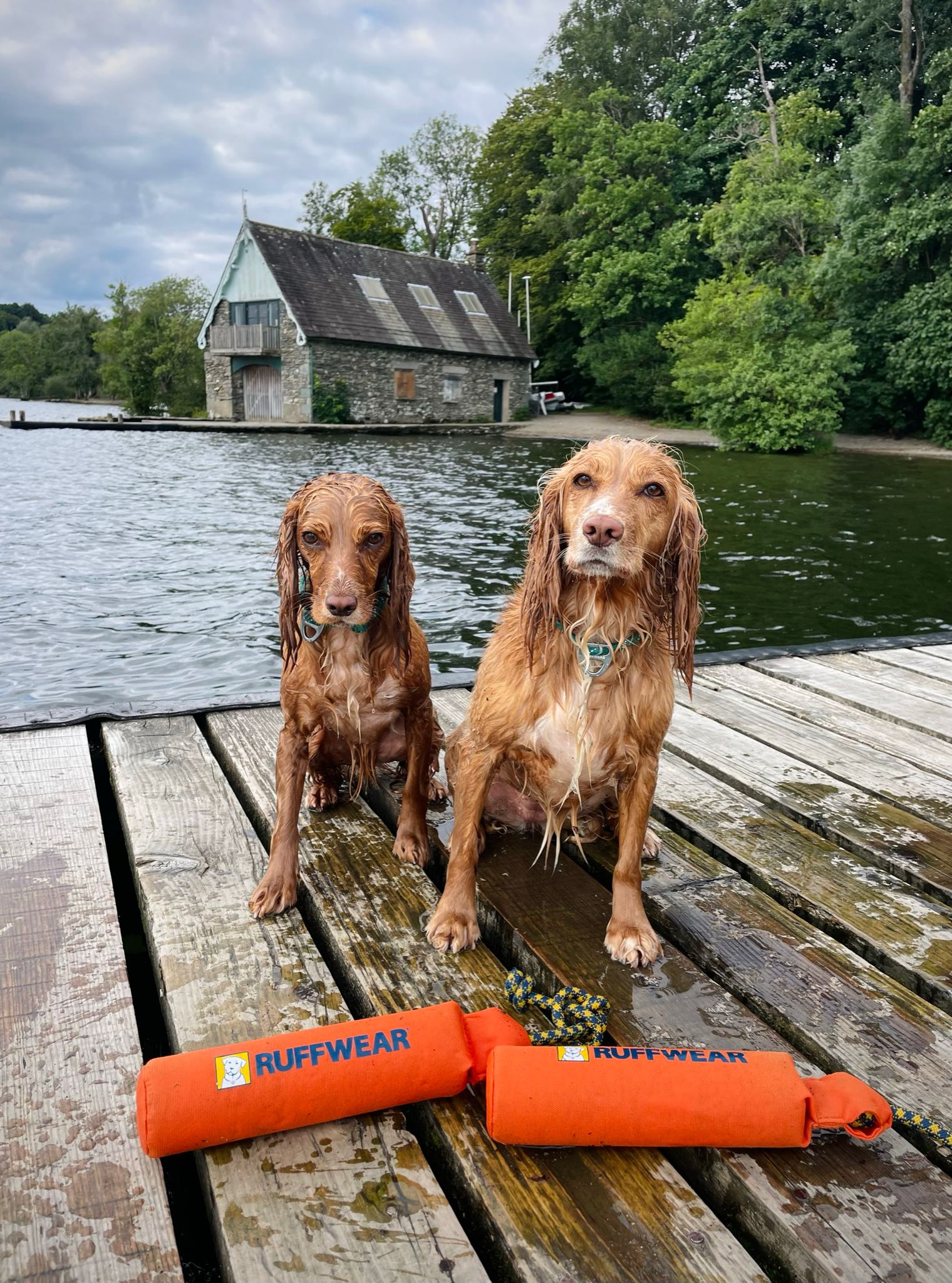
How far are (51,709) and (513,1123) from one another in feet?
11.1

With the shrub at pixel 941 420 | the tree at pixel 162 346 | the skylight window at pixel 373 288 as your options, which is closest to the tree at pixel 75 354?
the tree at pixel 162 346

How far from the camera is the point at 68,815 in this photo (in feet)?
11.1

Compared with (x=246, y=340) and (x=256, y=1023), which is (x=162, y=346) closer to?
(x=246, y=340)

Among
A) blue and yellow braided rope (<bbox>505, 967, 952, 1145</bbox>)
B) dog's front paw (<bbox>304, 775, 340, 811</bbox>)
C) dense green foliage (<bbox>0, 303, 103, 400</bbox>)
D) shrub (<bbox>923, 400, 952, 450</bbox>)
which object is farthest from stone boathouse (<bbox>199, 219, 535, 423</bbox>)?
dense green foliage (<bbox>0, 303, 103, 400</bbox>)

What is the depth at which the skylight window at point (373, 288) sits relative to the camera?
135 feet

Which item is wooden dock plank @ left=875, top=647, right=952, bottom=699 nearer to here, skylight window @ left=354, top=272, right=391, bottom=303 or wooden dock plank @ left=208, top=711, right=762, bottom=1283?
wooden dock plank @ left=208, top=711, right=762, bottom=1283

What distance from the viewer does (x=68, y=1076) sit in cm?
212

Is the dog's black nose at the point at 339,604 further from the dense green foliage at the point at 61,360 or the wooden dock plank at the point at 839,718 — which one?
the dense green foliage at the point at 61,360

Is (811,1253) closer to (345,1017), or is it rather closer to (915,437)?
(345,1017)

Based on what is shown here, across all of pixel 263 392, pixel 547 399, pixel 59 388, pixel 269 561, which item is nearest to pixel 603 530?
pixel 269 561

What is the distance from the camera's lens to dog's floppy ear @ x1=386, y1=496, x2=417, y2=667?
3.12m

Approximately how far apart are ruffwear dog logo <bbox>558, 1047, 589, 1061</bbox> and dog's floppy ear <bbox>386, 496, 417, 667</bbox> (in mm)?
1508

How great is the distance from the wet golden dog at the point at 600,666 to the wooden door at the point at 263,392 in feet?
131

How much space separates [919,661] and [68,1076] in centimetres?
546
